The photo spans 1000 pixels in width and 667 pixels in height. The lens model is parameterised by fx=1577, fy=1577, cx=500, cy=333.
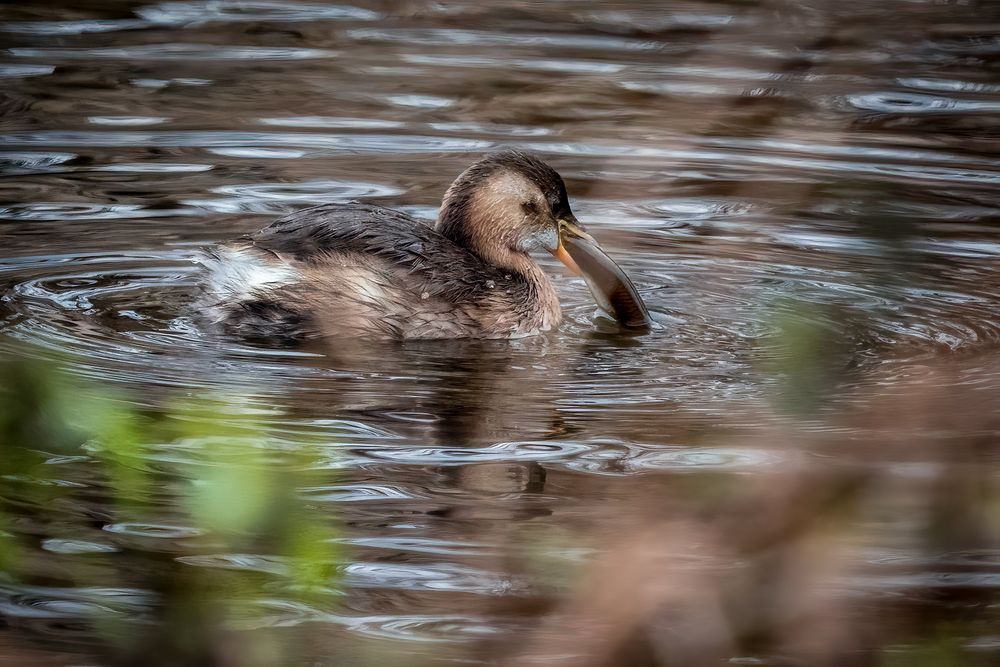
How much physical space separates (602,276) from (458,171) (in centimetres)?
247

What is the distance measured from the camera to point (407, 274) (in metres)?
6.61

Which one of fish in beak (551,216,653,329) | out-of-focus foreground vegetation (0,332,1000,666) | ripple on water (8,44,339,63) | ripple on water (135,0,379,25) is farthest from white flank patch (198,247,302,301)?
ripple on water (135,0,379,25)

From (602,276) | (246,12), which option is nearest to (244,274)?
(602,276)

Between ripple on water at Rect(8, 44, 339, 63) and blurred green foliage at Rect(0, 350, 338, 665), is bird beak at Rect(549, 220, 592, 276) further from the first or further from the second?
ripple on water at Rect(8, 44, 339, 63)

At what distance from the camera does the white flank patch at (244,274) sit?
6.50m

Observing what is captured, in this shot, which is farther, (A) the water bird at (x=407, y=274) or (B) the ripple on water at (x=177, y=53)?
(B) the ripple on water at (x=177, y=53)

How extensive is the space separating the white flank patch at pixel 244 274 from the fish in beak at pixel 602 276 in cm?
144

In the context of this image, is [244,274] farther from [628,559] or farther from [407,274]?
[628,559]

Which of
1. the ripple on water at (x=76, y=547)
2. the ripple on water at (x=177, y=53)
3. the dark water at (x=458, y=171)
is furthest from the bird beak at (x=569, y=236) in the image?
the ripple on water at (x=177, y=53)

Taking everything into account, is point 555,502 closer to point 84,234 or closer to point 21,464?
point 21,464

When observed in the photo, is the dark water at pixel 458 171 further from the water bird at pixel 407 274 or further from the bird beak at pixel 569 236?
the bird beak at pixel 569 236

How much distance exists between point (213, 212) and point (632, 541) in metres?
6.58

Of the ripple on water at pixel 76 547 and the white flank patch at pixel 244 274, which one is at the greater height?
the white flank patch at pixel 244 274

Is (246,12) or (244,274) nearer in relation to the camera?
(244,274)
